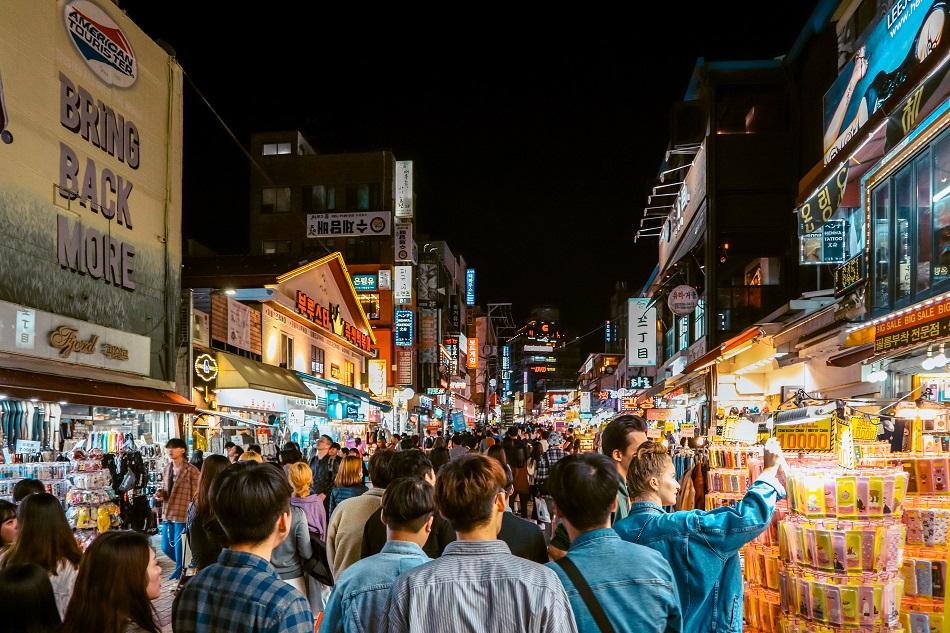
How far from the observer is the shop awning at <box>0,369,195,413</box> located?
1134 centimetres

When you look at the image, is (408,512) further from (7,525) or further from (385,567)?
(7,525)

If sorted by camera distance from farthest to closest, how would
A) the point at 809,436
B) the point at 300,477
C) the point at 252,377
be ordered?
the point at 252,377 < the point at 300,477 < the point at 809,436

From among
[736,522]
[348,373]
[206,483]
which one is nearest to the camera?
[736,522]

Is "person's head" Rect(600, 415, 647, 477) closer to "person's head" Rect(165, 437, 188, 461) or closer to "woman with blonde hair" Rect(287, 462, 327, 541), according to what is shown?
"woman with blonde hair" Rect(287, 462, 327, 541)

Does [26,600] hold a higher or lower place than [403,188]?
lower

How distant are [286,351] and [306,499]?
1892cm

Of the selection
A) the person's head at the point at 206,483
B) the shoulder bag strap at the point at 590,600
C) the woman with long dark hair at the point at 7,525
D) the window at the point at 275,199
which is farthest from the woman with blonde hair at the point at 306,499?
the window at the point at 275,199

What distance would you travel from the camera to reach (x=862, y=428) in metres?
6.93

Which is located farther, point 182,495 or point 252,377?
point 252,377

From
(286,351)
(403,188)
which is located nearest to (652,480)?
(286,351)

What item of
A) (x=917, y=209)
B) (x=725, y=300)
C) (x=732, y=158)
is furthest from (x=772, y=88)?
(x=917, y=209)

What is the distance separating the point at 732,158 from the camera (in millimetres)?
27906

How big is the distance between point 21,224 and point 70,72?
2.91 meters

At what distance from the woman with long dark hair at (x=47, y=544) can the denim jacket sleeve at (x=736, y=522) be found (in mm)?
3706
